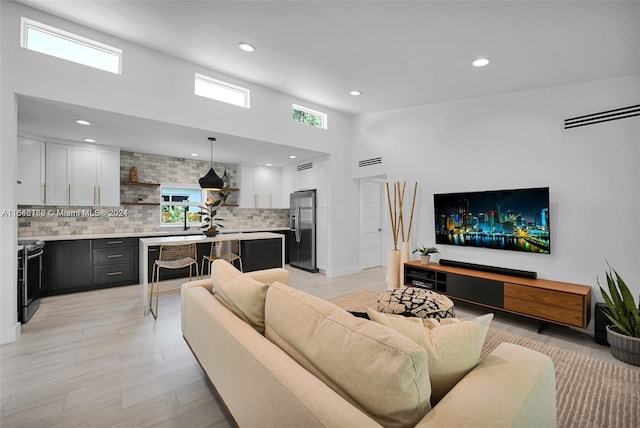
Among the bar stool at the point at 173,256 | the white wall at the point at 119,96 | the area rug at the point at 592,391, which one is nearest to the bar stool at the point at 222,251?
the bar stool at the point at 173,256

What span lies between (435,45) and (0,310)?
5.01 m

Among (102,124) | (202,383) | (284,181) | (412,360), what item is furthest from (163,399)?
(284,181)

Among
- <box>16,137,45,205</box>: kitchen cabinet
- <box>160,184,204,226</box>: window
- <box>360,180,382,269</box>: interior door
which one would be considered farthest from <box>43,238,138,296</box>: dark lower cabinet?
<box>360,180,382,269</box>: interior door

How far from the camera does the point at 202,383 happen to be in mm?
2076

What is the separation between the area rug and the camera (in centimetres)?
172

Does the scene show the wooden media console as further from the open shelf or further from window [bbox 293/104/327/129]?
the open shelf

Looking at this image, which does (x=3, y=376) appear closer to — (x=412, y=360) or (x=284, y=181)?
(x=412, y=360)

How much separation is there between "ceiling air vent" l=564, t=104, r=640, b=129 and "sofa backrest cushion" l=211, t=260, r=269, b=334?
12.8 feet

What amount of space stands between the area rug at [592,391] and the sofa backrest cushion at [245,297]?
196 cm

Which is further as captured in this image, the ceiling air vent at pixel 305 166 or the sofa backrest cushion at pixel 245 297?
the ceiling air vent at pixel 305 166

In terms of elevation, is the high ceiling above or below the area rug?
above

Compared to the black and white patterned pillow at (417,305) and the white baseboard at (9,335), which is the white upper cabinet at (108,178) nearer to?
the white baseboard at (9,335)

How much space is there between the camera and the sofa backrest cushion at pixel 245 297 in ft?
4.96

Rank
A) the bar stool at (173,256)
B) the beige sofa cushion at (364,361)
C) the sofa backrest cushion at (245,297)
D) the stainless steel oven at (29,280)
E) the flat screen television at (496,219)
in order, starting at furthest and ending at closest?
the bar stool at (173,256), the flat screen television at (496,219), the stainless steel oven at (29,280), the sofa backrest cushion at (245,297), the beige sofa cushion at (364,361)
